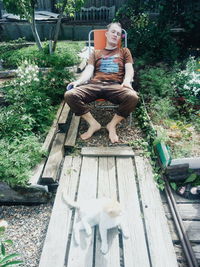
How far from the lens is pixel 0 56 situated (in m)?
6.67

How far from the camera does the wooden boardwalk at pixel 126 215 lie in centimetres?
204

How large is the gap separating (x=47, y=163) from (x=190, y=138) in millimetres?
2194

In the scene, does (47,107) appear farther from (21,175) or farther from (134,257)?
(134,257)

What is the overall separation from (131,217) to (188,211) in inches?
31.9

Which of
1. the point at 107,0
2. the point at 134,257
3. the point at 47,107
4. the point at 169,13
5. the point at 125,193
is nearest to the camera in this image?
the point at 134,257

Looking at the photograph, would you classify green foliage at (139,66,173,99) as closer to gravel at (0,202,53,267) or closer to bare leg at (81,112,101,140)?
bare leg at (81,112,101,140)

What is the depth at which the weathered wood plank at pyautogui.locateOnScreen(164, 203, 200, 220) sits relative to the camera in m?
2.65

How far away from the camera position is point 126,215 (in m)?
2.41

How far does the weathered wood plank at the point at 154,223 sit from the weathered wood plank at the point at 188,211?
25 cm

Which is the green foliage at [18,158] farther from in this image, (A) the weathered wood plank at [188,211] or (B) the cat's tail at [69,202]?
(A) the weathered wood plank at [188,211]

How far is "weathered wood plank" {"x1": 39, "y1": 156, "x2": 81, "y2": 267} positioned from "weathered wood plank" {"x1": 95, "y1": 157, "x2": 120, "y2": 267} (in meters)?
0.31

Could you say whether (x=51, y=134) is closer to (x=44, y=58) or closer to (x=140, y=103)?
(x=140, y=103)

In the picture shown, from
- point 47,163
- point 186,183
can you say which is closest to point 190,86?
point 186,183

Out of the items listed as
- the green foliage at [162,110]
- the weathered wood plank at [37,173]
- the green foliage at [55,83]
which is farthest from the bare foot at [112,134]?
the green foliage at [55,83]
